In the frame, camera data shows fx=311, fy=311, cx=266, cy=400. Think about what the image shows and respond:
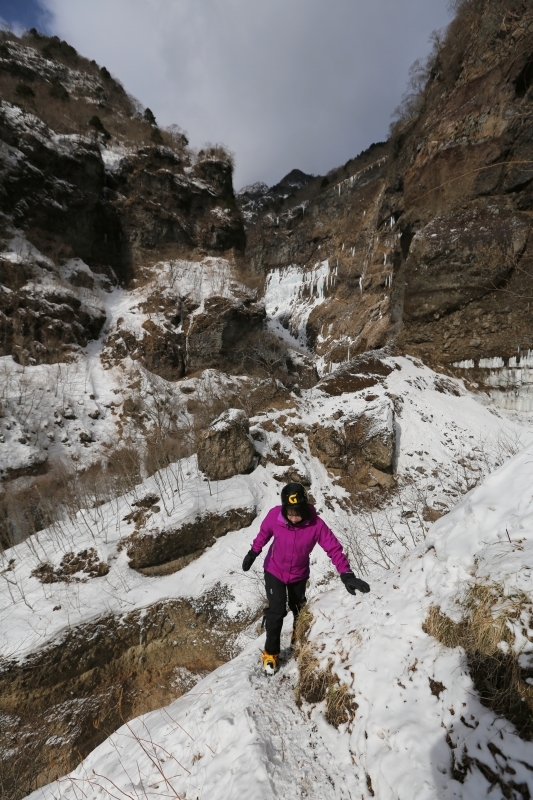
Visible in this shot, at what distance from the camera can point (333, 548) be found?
3.18 meters

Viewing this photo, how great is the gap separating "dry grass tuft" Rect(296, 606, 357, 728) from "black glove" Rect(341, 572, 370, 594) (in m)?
0.66

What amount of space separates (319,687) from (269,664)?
737mm

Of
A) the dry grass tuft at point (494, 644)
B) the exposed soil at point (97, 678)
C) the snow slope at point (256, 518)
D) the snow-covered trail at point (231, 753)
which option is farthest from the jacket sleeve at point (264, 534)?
the exposed soil at point (97, 678)

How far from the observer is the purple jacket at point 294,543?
3.24 meters

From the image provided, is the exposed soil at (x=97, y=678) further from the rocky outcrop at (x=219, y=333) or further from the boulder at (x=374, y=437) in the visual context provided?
the rocky outcrop at (x=219, y=333)

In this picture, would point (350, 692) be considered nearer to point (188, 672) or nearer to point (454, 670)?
point (454, 670)

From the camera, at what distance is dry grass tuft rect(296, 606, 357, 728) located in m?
2.47

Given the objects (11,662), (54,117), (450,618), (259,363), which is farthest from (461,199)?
(54,117)

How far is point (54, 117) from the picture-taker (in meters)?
21.6

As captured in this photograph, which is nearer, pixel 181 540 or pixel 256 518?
pixel 181 540

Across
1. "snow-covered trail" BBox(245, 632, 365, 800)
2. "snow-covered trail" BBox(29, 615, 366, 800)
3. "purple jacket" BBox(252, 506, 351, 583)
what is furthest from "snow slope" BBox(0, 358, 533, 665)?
"snow-covered trail" BBox(245, 632, 365, 800)

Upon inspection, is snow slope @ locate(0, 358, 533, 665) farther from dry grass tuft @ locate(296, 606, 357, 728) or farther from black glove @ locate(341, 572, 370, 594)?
black glove @ locate(341, 572, 370, 594)

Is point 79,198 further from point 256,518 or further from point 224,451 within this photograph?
point 256,518

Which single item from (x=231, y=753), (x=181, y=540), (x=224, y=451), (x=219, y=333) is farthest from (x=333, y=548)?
(x=219, y=333)
